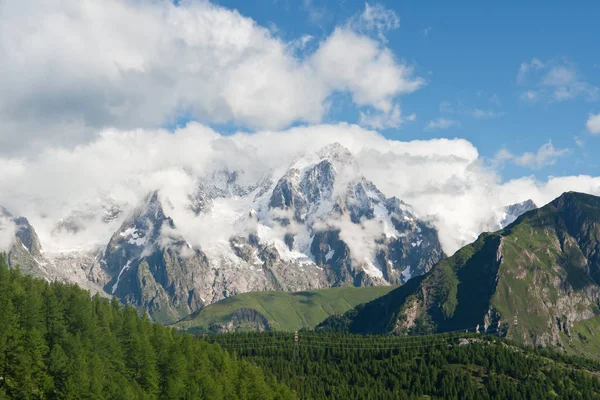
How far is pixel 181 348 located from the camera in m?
200

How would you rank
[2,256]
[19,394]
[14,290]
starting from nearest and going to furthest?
[19,394] < [14,290] < [2,256]

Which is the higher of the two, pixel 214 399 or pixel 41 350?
pixel 41 350

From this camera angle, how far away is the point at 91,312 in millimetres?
175500

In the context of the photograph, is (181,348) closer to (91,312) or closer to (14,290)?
(91,312)

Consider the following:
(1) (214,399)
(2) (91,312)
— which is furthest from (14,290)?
(1) (214,399)

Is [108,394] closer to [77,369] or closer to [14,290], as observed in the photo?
[77,369]

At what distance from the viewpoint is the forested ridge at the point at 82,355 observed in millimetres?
136750

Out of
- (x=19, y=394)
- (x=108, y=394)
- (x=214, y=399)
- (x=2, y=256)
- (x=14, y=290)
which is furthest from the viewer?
(x=2, y=256)

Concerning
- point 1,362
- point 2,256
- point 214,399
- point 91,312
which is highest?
point 2,256

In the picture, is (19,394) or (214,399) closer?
(19,394)

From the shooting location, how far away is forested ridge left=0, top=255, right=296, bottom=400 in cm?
13675

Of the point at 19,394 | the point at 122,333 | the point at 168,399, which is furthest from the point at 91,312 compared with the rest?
the point at 19,394

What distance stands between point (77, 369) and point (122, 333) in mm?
42418

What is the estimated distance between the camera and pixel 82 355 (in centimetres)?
14850
